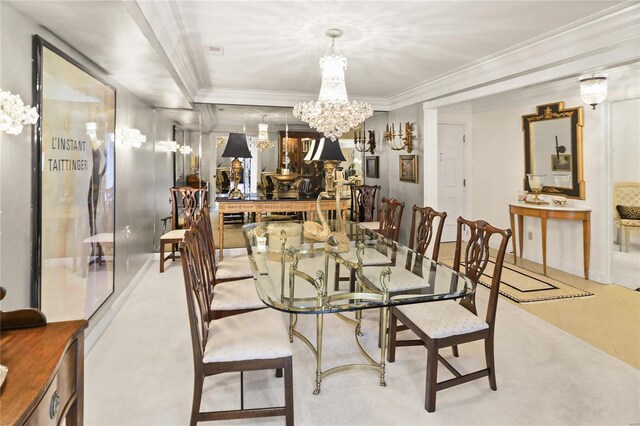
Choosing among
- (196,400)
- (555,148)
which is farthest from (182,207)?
(555,148)

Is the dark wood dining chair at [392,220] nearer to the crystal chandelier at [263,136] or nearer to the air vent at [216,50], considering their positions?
the air vent at [216,50]

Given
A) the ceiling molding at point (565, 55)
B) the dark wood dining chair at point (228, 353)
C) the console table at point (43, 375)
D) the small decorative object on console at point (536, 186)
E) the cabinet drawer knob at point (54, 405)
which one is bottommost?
the dark wood dining chair at point (228, 353)

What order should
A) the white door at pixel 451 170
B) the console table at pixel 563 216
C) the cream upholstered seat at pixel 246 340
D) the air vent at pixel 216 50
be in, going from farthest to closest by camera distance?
the white door at pixel 451 170 < the console table at pixel 563 216 < the air vent at pixel 216 50 < the cream upholstered seat at pixel 246 340

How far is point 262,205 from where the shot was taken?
17.4ft

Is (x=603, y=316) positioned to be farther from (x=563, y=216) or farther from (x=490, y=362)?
(x=490, y=362)

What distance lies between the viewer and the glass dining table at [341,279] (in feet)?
5.97

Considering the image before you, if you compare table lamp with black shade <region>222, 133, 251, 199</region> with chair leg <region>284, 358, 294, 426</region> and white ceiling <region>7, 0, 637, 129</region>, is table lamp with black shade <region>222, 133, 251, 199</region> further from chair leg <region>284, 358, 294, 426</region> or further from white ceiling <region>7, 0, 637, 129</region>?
chair leg <region>284, 358, 294, 426</region>

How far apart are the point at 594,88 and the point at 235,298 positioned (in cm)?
403

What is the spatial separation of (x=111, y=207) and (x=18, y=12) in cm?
170

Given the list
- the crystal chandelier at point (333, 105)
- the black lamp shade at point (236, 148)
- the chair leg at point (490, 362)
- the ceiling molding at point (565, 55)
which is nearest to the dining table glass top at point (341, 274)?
the chair leg at point (490, 362)

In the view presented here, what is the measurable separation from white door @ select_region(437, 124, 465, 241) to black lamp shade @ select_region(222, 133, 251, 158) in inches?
134

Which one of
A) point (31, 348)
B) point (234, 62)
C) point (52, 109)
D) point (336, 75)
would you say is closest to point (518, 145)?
point (336, 75)

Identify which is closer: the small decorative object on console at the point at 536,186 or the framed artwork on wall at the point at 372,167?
the small decorative object on console at the point at 536,186

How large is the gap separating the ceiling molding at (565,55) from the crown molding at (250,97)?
6.94 feet
